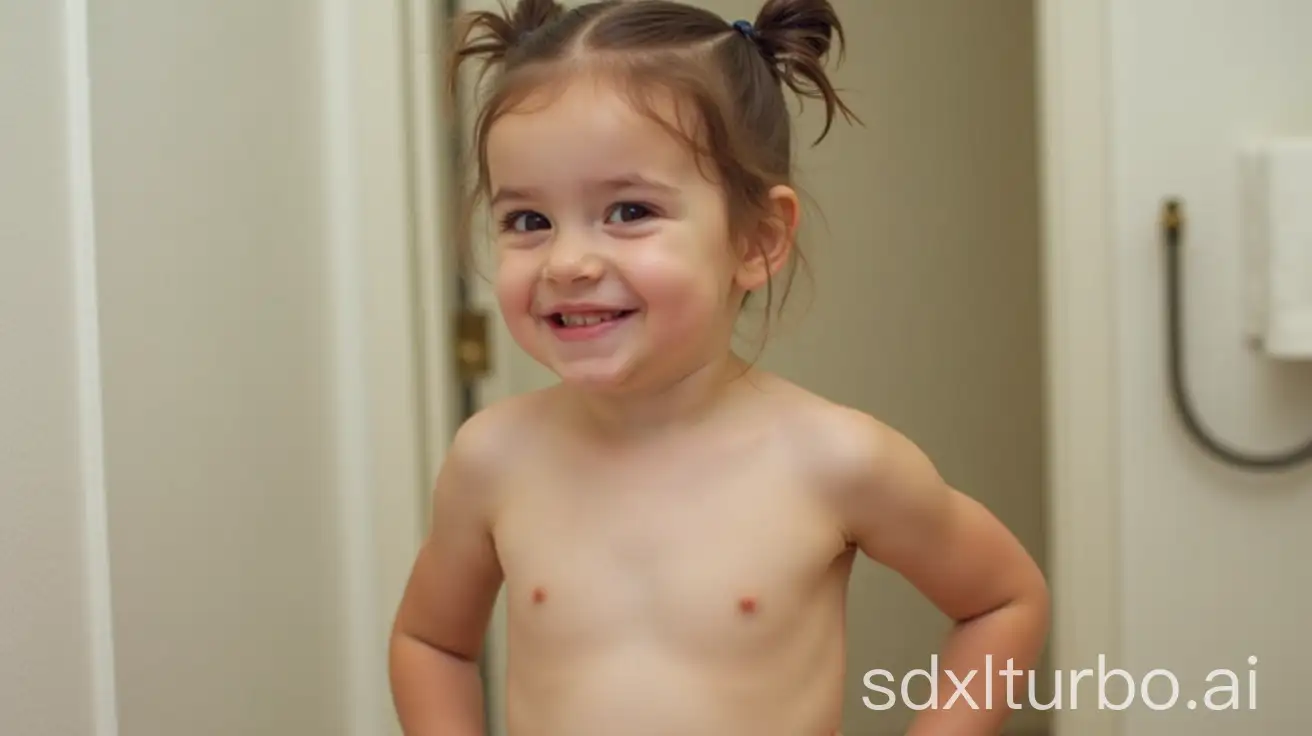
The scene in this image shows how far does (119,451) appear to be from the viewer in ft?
2.75

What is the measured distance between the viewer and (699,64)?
0.69 meters

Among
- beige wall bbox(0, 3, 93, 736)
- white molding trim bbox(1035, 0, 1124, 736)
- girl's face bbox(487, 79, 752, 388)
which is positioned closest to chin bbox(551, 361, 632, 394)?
girl's face bbox(487, 79, 752, 388)

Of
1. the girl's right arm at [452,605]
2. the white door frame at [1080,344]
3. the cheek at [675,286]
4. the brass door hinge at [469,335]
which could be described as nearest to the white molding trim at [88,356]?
the girl's right arm at [452,605]

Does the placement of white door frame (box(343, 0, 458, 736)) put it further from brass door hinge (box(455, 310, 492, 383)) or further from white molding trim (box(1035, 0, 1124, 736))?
white molding trim (box(1035, 0, 1124, 736))

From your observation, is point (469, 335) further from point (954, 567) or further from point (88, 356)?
point (954, 567)

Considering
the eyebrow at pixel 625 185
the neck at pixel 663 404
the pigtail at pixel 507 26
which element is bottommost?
the neck at pixel 663 404

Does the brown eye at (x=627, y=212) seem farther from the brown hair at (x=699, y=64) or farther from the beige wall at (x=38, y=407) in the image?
the beige wall at (x=38, y=407)

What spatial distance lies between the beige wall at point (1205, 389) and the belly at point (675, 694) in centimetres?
51

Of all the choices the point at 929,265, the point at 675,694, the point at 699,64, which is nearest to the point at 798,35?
the point at 699,64

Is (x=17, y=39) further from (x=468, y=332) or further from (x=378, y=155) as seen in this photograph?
(x=468, y=332)

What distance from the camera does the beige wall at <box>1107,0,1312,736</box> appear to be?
3.46ft

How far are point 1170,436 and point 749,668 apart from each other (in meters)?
0.57

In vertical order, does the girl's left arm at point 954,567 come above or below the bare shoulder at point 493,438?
below

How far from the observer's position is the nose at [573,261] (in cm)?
64
